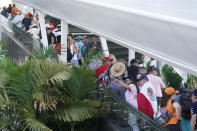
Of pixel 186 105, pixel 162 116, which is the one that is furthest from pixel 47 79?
pixel 186 105

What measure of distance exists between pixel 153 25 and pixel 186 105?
1.90 metres

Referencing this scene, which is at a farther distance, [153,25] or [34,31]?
[34,31]

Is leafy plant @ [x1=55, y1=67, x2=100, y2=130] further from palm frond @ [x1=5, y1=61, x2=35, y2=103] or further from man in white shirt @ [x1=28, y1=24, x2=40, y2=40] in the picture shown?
man in white shirt @ [x1=28, y1=24, x2=40, y2=40]

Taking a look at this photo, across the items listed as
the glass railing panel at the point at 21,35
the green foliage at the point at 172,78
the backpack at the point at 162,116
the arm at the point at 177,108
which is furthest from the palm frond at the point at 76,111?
the glass railing panel at the point at 21,35

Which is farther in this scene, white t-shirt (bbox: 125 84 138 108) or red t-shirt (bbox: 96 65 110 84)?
red t-shirt (bbox: 96 65 110 84)

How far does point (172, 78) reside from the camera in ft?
29.9

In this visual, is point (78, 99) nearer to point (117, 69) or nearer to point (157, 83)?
point (117, 69)

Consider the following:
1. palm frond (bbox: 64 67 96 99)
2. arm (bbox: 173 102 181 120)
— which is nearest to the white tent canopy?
palm frond (bbox: 64 67 96 99)

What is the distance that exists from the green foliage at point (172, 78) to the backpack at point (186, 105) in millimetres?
3420

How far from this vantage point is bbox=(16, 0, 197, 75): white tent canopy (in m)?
3.72

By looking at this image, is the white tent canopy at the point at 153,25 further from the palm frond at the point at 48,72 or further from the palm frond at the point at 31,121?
the palm frond at the point at 31,121

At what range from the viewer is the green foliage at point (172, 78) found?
9023 millimetres

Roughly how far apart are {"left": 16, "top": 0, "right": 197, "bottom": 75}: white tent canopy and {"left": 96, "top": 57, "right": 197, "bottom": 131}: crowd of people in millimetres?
1125

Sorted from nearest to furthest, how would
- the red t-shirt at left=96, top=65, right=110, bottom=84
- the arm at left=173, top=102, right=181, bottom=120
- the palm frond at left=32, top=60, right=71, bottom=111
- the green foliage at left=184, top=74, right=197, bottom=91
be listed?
the arm at left=173, top=102, right=181, bottom=120
the palm frond at left=32, top=60, right=71, bottom=111
the red t-shirt at left=96, top=65, right=110, bottom=84
the green foliage at left=184, top=74, right=197, bottom=91
